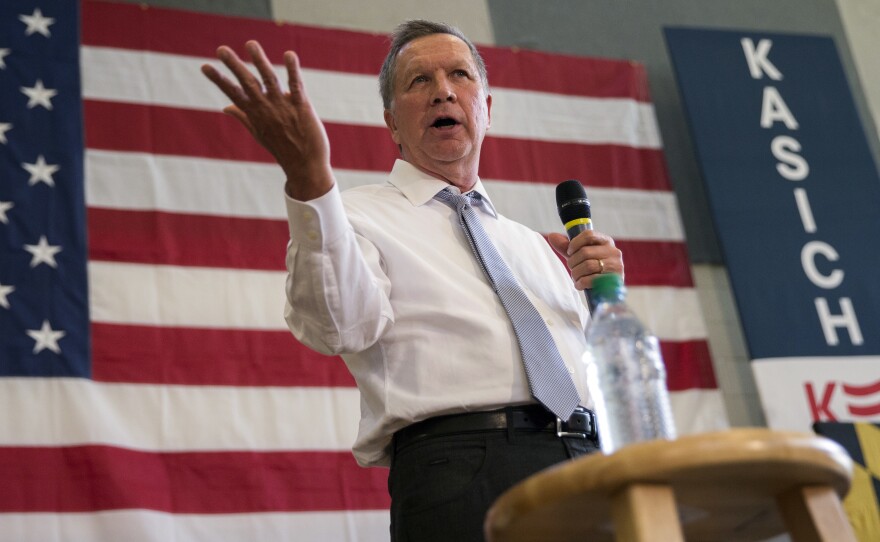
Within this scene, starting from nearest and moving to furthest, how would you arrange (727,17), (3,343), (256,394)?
(3,343)
(256,394)
(727,17)

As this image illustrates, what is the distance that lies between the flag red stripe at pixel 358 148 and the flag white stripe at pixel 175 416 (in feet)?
2.65

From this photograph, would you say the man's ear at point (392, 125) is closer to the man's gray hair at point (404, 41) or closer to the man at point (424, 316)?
the man's gray hair at point (404, 41)

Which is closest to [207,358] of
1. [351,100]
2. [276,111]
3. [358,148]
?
[358,148]

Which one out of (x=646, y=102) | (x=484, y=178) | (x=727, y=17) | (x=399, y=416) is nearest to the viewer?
(x=399, y=416)

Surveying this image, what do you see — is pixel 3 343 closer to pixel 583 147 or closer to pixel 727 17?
pixel 583 147

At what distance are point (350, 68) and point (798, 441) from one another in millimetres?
3038

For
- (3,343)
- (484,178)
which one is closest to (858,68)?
(484,178)

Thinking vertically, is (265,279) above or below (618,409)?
above

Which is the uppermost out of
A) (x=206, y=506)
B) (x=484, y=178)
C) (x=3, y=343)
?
(x=484, y=178)

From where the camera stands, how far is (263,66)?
1288 millimetres

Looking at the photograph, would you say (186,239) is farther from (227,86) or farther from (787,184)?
(787,184)

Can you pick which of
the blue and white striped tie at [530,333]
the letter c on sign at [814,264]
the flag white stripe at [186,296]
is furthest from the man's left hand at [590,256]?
the letter c on sign at [814,264]

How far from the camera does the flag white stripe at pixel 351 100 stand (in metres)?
3.46

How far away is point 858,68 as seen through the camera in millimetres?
4586
